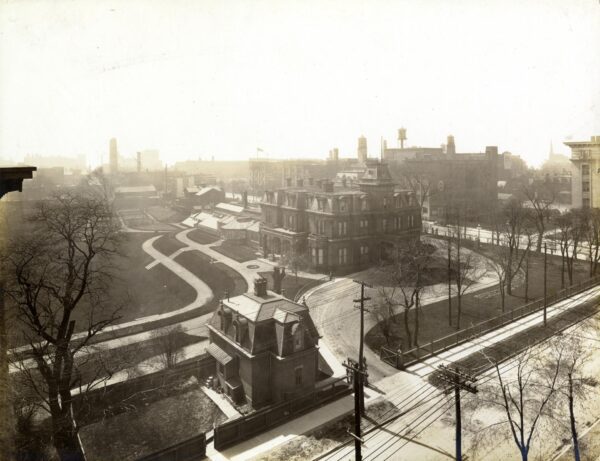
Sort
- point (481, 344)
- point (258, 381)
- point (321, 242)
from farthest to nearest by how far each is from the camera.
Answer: point (321, 242), point (481, 344), point (258, 381)

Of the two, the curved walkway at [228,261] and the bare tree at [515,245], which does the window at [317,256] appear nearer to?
the curved walkway at [228,261]

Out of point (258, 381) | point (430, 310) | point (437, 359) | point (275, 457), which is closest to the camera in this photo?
point (275, 457)

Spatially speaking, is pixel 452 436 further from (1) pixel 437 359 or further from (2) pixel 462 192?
(2) pixel 462 192

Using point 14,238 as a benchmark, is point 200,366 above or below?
below

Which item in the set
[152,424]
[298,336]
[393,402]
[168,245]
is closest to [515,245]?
[393,402]

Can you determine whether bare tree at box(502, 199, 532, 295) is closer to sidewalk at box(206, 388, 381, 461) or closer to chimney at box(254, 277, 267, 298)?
sidewalk at box(206, 388, 381, 461)

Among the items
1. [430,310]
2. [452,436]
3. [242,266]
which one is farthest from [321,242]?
[452,436]

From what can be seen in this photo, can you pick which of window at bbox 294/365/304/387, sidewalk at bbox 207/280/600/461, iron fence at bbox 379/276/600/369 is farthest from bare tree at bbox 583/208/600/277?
window at bbox 294/365/304/387
